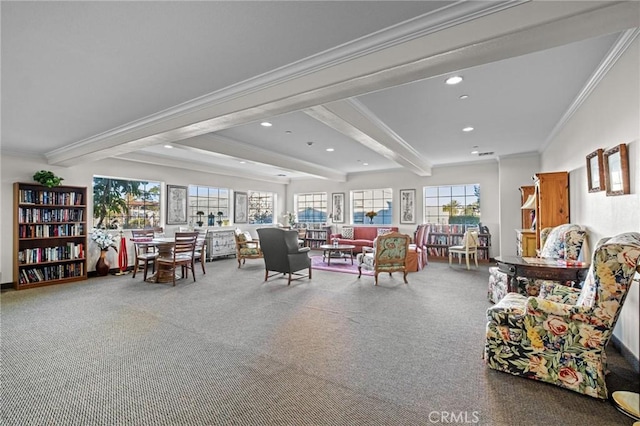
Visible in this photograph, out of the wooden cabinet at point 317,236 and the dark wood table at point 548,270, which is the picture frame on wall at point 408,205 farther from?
the dark wood table at point 548,270

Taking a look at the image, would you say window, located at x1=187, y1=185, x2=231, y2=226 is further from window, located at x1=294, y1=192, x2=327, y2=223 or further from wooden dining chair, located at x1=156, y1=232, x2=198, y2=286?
window, located at x1=294, y1=192, x2=327, y2=223

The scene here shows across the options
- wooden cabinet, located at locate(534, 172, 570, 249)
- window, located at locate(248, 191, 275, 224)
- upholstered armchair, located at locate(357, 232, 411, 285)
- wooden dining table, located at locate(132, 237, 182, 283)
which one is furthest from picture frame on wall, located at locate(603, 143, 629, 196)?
window, located at locate(248, 191, 275, 224)

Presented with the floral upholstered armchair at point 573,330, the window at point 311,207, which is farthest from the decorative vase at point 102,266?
the floral upholstered armchair at point 573,330

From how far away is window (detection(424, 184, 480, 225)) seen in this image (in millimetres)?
8148

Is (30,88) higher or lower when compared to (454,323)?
higher

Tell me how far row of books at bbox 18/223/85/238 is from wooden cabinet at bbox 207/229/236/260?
2.76 metres

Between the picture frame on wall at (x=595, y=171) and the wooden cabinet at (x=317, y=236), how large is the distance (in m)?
7.56

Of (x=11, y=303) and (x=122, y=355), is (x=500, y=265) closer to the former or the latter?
(x=122, y=355)

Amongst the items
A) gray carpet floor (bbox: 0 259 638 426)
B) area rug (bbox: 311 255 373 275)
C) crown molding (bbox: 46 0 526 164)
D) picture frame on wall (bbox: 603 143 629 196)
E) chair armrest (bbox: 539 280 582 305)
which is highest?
crown molding (bbox: 46 0 526 164)

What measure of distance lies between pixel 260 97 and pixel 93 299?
4.02 m

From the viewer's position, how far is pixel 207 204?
866 centimetres

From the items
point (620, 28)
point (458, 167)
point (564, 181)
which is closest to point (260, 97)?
point (620, 28)

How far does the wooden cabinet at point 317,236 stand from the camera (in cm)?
1030

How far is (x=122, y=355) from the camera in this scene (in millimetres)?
2639
